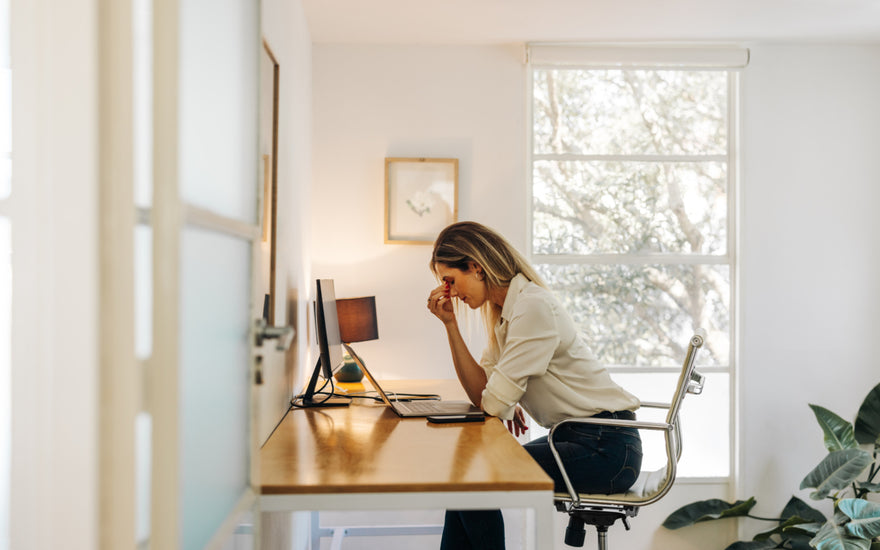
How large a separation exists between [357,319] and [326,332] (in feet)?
2.82

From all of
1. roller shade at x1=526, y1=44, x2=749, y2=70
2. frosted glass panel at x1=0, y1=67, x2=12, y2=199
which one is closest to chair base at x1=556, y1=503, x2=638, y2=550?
frosted glass panel at x1=0, y1=67, x2=12, y2=199

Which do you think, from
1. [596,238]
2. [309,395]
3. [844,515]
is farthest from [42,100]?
[844,515]

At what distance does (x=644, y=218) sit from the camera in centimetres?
348

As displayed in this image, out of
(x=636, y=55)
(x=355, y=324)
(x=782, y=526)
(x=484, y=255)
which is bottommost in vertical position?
(x=782, y=526)

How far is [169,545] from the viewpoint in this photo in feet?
2.86

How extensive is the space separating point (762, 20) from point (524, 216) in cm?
132

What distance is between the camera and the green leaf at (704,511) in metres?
3.35

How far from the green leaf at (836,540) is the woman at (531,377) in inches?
43.1

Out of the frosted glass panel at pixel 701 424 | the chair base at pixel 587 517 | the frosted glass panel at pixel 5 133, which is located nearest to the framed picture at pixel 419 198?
the frosted glass panel at pixel 701 424

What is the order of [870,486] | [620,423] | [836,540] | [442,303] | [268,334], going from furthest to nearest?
[870,486] < [836,540] < [442,303] < [620,423] < [268,334]

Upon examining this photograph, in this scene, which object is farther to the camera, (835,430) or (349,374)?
(835,430)

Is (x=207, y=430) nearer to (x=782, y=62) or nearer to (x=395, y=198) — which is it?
(x=395, y=198)

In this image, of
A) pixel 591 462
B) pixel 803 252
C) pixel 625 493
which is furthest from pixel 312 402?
pixel 803 252

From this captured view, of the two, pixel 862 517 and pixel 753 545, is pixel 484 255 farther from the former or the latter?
pixel 753 545
